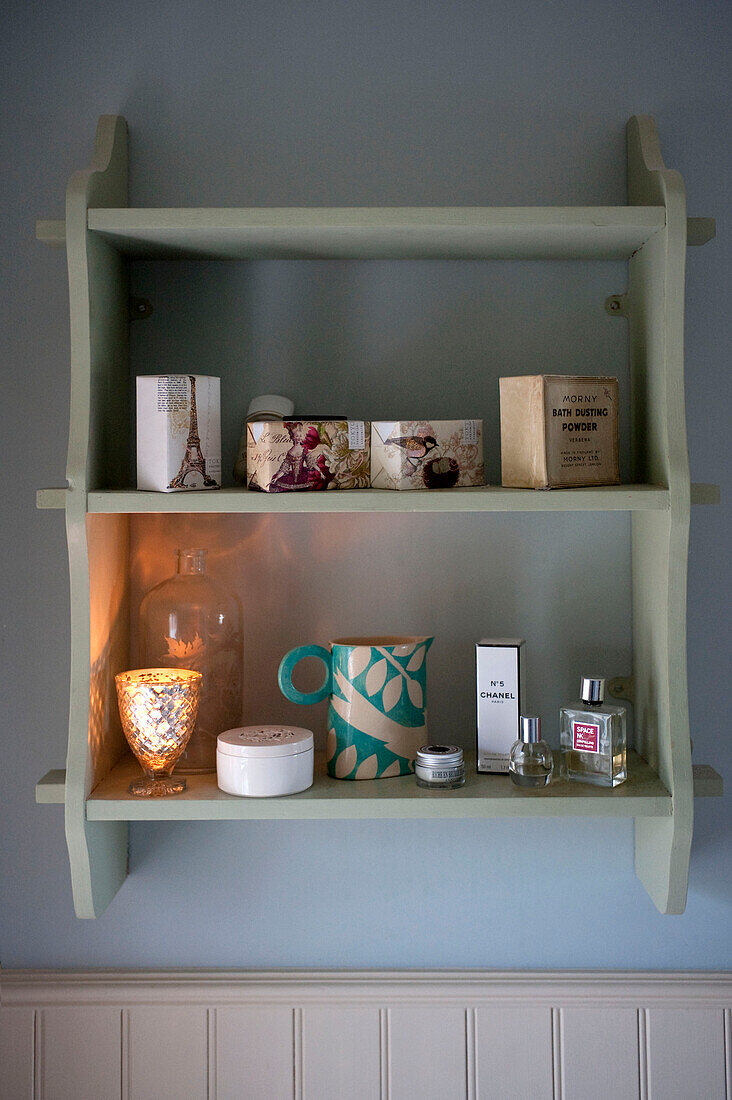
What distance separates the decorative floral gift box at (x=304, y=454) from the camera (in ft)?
3.20

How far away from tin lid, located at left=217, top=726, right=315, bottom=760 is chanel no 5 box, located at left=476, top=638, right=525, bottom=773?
8.3 inches

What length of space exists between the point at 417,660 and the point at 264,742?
8.0 inches

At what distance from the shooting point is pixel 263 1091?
118cm

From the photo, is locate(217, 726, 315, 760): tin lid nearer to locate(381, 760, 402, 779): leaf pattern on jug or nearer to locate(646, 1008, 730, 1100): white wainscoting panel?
locate(381, 760, 402, 779): leaf pattern on jug

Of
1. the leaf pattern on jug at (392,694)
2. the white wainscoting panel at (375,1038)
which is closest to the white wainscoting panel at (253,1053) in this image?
the white wainscoting panel at (375,1038)

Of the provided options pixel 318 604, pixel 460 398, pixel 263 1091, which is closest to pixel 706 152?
pixel 460 398

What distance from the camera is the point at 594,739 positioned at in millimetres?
1034

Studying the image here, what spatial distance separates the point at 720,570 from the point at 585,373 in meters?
0.32

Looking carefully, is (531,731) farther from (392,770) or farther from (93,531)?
(93,531)

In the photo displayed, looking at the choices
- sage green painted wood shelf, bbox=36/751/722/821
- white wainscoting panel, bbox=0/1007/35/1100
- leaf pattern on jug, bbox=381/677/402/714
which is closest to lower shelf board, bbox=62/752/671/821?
sage green painted wood shelf, bbox=36/751/722/821

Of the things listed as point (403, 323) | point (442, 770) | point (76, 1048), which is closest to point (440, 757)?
point (442, 770)

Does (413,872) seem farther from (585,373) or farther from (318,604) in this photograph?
(585,373)

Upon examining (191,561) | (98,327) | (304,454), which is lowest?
(191,561)

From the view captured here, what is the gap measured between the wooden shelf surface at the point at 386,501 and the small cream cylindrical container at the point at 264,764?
10.3 inches
